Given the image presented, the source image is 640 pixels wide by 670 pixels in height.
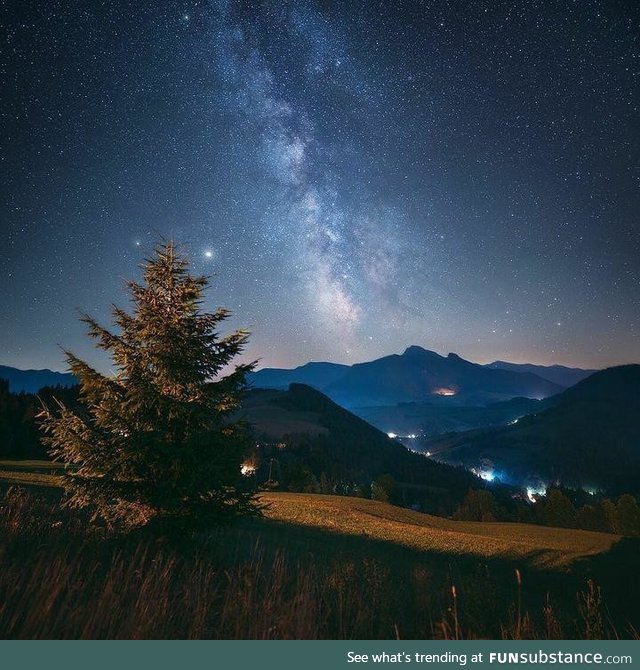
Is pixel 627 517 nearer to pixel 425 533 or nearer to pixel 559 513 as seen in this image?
pixel 559 513

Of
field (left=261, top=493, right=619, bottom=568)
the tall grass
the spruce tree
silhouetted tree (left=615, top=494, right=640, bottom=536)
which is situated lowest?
silhouetted tree (left=615, top=494, right=640, bottom=536)

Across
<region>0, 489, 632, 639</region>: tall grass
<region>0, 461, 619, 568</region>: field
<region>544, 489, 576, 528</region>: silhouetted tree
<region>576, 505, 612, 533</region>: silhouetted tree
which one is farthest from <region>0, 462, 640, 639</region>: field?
<region>576, 505, 612, 533</region>: silhouetted tree

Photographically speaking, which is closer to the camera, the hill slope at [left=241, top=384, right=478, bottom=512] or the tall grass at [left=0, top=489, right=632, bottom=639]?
the tall grass at [left=0, top=489, right=632, bottom=639]

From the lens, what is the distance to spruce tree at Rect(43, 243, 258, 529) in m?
9.23

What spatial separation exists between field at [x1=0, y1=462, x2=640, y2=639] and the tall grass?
0.10 feet

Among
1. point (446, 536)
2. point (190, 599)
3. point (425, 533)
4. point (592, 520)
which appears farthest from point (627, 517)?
point (190, 599)

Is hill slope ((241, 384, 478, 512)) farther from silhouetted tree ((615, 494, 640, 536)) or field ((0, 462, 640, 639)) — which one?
field ((0, 462, 640, 639))

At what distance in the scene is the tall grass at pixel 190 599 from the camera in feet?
13.7

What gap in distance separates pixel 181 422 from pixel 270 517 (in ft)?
49.6

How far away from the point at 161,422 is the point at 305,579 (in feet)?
19.1

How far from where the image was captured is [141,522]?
9383 mm

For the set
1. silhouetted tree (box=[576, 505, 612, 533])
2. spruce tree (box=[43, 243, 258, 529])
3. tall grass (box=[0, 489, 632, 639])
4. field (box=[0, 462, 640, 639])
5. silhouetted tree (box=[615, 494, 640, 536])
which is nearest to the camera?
tall grass (box=[0, 489, 632, 639])
